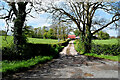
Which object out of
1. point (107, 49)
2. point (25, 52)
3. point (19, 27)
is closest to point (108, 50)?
point (107, 49)

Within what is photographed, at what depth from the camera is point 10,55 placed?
25.0 ft

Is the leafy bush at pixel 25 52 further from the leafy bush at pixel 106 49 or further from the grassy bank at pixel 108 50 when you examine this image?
the leafy bush at pixel 106 49

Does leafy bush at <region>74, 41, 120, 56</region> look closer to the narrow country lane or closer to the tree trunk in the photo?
the narrow country lane

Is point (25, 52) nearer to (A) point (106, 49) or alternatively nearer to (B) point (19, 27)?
(B) point (19, 27)

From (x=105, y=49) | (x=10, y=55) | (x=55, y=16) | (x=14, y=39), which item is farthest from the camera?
(x=55, y=16)

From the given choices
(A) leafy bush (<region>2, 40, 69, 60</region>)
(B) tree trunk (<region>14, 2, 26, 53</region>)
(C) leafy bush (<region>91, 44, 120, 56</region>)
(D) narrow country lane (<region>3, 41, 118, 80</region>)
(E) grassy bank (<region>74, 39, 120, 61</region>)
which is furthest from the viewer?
(C) leafy bush (<region>91, 44, 120, 56</region>)

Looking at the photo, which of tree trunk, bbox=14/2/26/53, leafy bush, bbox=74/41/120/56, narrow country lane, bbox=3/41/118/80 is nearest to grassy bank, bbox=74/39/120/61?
leafy bush, bbox=74/41/120/56

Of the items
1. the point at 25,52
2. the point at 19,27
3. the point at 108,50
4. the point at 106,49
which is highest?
the point at 19,27

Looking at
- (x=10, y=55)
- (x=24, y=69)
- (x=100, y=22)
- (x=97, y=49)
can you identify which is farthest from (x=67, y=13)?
(x=24, y=69)

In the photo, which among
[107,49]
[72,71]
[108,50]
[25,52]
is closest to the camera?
[72,71]

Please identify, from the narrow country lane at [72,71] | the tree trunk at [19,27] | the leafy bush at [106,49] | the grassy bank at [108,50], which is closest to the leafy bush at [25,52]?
the tree trunk at [19,27]

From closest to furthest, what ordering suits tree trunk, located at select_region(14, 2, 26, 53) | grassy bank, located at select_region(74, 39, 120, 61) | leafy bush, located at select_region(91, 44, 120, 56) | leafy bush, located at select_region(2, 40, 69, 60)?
leafy bush, located at select_region(2, 40, 69, 60) < tree trunk, located at select_region(14, 2, 26, 53) < grassy bank, located at select_region(74, 39, 120, 61) < leafy bush, located at select_region(91, 44, 120, 56)

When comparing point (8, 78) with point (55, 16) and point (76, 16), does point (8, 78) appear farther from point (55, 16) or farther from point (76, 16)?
point (76, 16)

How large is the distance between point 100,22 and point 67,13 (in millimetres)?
5326
